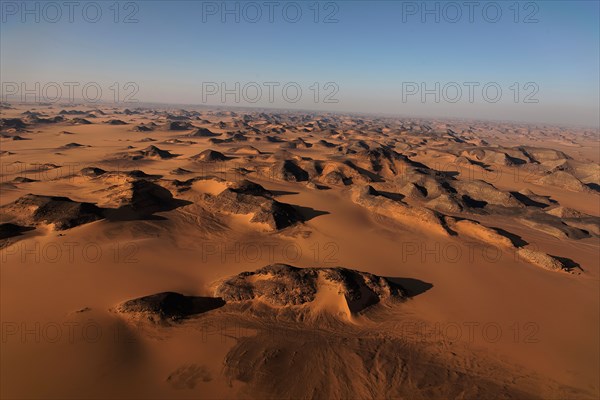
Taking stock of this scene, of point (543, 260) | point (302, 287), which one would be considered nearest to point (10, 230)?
point (302, 287)

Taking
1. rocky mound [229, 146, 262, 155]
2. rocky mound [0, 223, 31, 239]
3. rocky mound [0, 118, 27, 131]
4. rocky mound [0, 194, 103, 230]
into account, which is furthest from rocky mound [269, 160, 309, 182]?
rocky mound [0, 118, 27, 131]

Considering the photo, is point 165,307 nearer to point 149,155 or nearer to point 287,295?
point 287,295

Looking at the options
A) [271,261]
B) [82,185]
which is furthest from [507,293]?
[82,185]

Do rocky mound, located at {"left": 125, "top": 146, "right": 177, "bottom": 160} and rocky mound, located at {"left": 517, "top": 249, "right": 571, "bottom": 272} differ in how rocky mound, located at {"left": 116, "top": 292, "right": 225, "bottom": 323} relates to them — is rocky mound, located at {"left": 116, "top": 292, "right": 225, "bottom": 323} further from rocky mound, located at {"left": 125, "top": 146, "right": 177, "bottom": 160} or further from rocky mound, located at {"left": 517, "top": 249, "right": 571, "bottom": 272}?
rocky mound, located at {"left": 125, "top": 146, "right": 177, "bottom": 160}

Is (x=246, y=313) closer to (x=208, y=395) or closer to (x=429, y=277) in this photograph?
(x=208, y=395)

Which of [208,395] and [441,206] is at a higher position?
[441,206]

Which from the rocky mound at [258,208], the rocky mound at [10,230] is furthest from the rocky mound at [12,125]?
the rocky mound at [258,208]
